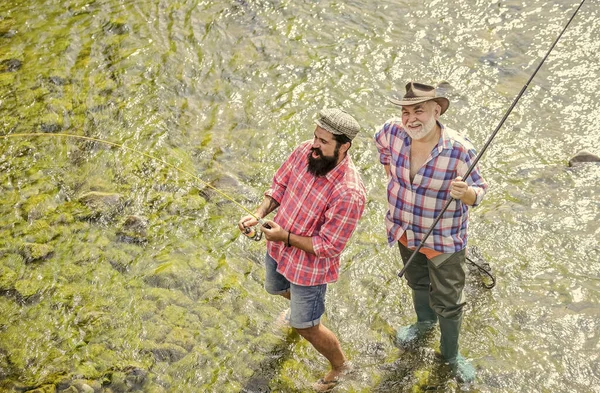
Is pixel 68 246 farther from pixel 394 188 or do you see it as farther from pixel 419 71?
pixel 419 71

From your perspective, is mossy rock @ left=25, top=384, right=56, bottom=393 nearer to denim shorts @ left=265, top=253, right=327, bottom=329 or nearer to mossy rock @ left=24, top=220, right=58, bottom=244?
mossy rock @ left=24, top=220, right=58, bottom=244

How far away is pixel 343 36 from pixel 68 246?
5.71 meters

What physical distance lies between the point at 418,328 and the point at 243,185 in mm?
2763

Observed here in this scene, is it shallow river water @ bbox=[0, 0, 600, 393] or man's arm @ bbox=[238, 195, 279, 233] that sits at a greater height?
man's arm @ bbox=[238, 195, 279, 233]

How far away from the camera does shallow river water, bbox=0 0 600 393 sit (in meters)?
5.42

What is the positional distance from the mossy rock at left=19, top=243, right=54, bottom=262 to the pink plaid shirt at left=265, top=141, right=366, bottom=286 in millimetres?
2651

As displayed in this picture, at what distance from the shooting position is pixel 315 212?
452 centimetres

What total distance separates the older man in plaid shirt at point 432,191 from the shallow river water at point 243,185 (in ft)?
3.05

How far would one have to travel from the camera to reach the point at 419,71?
9.34 m

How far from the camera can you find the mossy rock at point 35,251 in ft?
20.3

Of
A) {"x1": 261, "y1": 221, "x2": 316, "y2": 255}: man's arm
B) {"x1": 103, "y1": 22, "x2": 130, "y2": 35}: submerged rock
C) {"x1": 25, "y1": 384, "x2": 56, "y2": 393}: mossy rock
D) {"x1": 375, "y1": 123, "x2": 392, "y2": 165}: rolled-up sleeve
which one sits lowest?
{"x1": 25, "y1": 384, "x2": 56, "y2": 393}: mossy rock

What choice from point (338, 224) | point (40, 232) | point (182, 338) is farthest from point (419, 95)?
point (40, 232)

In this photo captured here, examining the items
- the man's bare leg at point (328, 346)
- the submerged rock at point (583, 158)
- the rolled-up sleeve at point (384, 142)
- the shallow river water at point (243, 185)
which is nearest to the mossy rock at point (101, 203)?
the shallow river water at point (243, 185)

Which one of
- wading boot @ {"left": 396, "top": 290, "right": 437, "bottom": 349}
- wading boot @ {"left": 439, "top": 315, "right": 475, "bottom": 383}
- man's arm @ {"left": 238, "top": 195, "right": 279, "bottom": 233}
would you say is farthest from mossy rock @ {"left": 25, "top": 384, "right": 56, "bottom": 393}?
wading boot @ {"left": 439, "top": 315, "right": 475, "bottom": 383}
